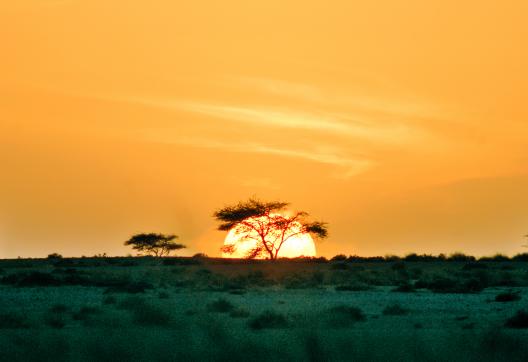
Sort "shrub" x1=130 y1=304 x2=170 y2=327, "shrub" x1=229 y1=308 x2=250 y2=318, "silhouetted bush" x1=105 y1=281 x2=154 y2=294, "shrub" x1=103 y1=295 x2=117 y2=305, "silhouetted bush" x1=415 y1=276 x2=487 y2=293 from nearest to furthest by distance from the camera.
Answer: "shrub" x1=130 y1=304 x2=170 y2=327 < "shrub" x1=229 y1=308 x2=250 y2=318 < "shrub" x1=103 y1=295 x2=117 y2=305 < "silhouetted bush" x1=105 y1=281 x2=154 y2=294 < "silhouetted bush" x1=415 y1=276 x2=487 y2=293

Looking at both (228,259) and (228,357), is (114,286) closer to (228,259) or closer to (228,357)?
(228,357)

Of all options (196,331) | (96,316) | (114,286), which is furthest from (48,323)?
(114,286)

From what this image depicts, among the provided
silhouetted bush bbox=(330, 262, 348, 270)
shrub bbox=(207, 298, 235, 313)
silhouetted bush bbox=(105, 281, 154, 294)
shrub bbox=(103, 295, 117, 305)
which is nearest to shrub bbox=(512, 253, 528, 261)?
silhouetted bush bbox=(330, 262, 348, 270)

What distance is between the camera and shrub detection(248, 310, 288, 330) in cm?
2828

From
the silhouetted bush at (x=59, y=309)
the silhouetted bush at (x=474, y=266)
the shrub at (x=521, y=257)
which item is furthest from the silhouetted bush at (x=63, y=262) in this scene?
the silhouetted bush at (x=59, y=309)

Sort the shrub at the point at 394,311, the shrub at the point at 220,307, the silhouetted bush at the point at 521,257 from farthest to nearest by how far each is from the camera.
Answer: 1. the silhouetted bush at the point at 521,257
2. the shrub at the point at 220,307
3. the shrub at the point at 394,311

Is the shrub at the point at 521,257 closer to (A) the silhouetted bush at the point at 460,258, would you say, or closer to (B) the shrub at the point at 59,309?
(A) the silhouetted bush at the point at 460,258

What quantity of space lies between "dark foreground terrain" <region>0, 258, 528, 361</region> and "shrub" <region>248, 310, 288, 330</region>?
3 cm

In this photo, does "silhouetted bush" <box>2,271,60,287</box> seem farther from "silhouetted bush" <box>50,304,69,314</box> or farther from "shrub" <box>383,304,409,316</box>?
"shrub" <box>383,304,409,316</box>

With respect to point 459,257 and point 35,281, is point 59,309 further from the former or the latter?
point 459,257

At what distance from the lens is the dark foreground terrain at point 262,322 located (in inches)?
820

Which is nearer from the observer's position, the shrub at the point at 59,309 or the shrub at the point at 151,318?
the shrub at the point at 151,318

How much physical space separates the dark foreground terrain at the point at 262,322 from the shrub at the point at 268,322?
31mm

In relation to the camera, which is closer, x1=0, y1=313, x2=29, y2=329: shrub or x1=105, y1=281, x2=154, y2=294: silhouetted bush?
x1=0, y1=313, x2=29, y2=329: shrub
